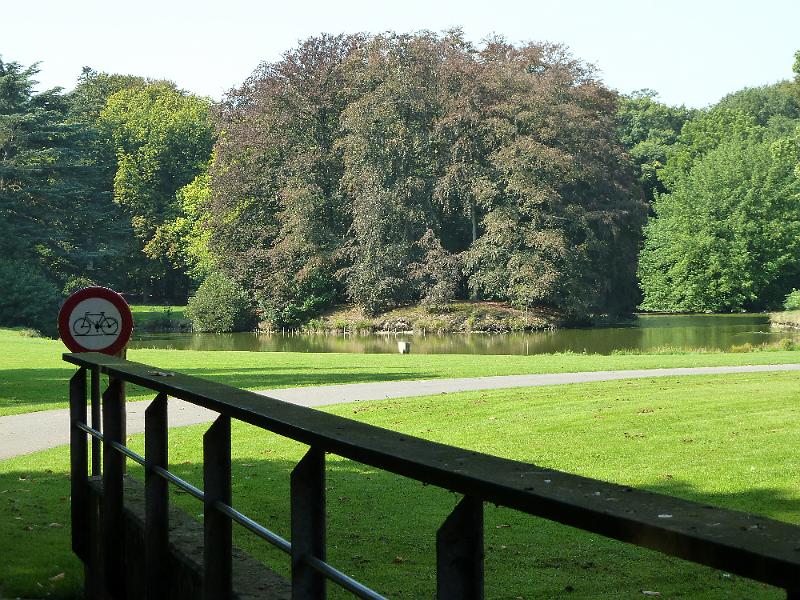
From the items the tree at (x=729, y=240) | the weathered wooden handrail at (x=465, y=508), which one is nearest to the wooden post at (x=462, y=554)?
the weathered wooden handrail at (x=465, y=508)

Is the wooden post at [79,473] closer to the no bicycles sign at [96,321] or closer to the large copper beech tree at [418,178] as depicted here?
the no bicycles sign at [96,321]

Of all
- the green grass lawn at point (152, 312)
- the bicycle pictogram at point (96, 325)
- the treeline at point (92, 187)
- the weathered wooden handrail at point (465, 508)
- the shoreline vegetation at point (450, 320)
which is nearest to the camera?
the weathered wooden handrail at point (465, 508)

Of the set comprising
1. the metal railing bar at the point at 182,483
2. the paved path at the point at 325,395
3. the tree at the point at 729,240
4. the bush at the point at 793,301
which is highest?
the tree at the point at 729,240

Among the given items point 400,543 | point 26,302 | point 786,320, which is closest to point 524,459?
point 400,543

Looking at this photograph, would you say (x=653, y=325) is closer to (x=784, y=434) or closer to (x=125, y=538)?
(x=784, y=434)

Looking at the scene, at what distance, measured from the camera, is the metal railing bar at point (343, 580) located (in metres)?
2.16

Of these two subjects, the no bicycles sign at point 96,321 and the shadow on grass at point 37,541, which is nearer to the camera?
the shadow on grass at point 37,541

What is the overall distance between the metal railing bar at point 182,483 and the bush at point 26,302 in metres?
51.4

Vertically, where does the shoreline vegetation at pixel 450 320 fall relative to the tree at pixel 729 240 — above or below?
below

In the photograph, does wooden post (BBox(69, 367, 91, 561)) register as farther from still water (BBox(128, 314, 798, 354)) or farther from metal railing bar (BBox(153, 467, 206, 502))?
still water (BBox(128, 314, 798, 354))

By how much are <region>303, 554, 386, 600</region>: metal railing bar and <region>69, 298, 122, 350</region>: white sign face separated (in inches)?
207

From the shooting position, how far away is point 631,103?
91125 mm

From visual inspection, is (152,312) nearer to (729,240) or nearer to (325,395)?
(729,240)

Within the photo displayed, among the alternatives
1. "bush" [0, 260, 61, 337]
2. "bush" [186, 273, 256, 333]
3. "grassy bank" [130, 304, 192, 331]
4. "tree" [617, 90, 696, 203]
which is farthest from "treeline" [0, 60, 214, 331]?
"tree" [617, 90, 696, 203]
